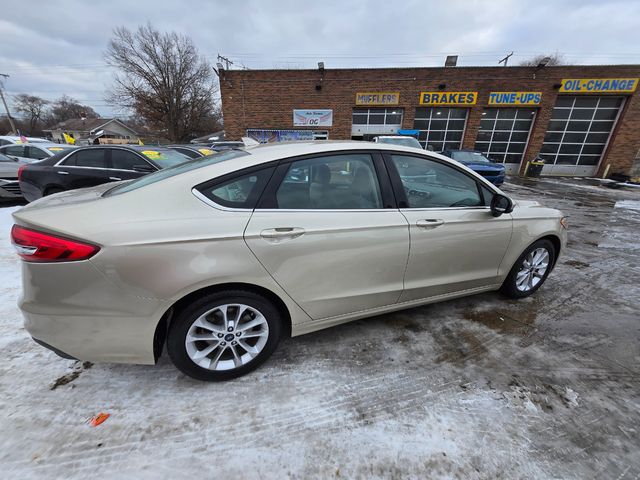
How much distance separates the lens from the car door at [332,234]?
1.83 m

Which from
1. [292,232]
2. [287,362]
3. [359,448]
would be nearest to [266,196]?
[292,232]

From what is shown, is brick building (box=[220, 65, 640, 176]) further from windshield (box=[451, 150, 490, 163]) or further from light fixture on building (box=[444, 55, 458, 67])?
windshield (box=[451, 150, 490, 163])

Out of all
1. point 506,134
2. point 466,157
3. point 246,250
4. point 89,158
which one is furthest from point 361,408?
point 506,134

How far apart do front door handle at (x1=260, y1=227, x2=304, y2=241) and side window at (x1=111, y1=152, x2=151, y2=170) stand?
16.9 feet

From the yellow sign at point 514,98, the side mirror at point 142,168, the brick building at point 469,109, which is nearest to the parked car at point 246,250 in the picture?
the side mirror at point 142,168

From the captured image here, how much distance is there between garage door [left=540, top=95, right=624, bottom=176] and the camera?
684 inches

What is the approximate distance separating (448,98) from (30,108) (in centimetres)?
8781

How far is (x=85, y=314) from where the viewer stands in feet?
5.22

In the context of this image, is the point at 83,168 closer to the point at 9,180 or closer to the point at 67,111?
the point at 9,180

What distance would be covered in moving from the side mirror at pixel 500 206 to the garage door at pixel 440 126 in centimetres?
1726

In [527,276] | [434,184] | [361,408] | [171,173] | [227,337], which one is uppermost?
[171,173]

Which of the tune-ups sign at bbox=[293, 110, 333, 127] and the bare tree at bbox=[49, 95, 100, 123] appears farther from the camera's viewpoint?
the bare tree at bbox=[49, 95, 100, 123]

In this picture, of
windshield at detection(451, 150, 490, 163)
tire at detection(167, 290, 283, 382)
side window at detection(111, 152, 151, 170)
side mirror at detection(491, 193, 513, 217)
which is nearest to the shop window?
windshield at detection(451, 150, 490, 163)

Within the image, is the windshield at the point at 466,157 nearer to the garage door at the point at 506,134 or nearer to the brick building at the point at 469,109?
the brick building at the point at 469,109
